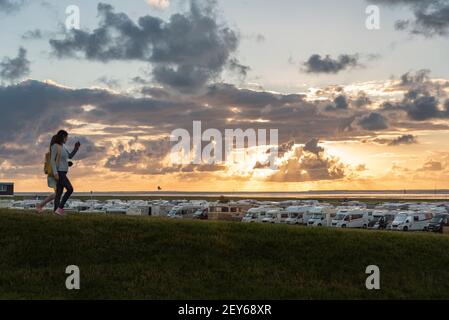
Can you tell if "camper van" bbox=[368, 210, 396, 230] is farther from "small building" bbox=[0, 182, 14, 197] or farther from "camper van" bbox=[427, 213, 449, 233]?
"small building" bbox=[0, 182, 14, 197]

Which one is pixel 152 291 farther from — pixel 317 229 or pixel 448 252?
pixel 448 252

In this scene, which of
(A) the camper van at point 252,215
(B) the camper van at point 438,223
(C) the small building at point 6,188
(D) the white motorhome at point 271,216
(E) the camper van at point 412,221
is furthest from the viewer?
(C) the small building at point 6,188

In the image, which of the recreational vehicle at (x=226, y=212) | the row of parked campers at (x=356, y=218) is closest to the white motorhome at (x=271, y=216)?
the row of parked campers at (x=356, y=218)

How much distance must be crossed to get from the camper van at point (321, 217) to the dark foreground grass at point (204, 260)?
122 ft

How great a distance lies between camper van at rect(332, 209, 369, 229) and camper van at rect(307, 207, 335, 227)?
4.97 feet

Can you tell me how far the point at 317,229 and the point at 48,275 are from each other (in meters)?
12.2

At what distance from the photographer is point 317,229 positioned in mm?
26297

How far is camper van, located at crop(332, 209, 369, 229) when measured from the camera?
2387 inches

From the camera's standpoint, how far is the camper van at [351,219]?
60.6 meters

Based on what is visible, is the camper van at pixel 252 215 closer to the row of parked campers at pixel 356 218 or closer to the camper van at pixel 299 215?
the row of parked campers at pixel 356 218

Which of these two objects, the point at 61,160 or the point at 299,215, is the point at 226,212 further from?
the point at 61,160

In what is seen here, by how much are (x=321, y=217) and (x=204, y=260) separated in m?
44.8

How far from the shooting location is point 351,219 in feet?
199
